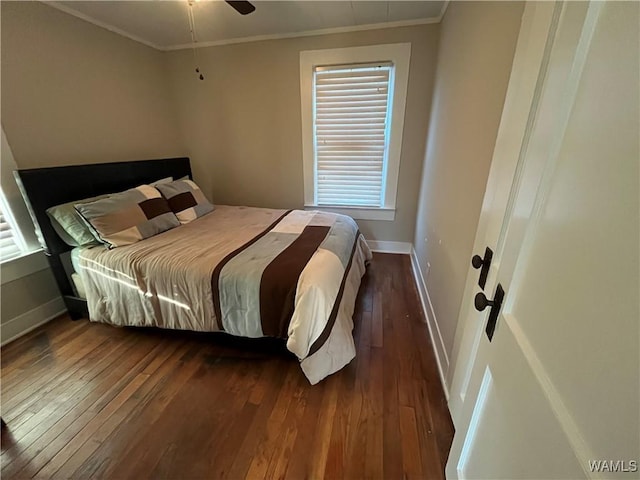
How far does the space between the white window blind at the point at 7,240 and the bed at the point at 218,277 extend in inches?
9.1

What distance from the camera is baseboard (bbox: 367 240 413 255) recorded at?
3.34 meters

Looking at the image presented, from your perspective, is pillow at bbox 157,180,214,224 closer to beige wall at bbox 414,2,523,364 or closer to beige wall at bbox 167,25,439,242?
beige wall at bbox 167,25,439,242

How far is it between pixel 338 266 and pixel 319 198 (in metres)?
1.75

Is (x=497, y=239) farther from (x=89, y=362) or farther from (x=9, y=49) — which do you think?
(x=9, y=49)

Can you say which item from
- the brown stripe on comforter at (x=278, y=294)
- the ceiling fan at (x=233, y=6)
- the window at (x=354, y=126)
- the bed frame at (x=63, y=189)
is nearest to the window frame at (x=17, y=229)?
the bed frame at (x=63, y=189)

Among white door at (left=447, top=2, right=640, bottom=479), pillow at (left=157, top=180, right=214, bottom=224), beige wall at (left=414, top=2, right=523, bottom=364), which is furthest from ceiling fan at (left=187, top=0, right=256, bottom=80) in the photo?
white door at (left=447, top=2, right=640, bottom=479)

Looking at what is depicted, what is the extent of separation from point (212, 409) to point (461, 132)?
2179mm

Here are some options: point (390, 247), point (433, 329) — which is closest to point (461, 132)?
point (433, 329)

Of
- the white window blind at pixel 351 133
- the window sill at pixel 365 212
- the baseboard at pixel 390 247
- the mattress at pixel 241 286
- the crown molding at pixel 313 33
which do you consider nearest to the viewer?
the mattress at pixel 241 286

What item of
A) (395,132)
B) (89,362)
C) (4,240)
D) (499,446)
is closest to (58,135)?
(4,240)

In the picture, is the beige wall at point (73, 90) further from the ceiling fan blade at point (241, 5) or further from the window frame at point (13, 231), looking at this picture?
the ceiling fan blade at point (241, 5)

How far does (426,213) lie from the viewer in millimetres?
2553

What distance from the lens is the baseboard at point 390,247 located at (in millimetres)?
3338

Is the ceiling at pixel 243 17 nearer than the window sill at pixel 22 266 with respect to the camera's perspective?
No
